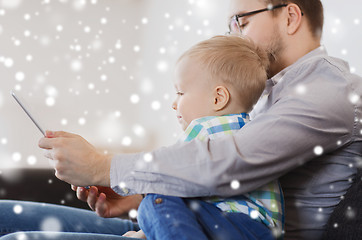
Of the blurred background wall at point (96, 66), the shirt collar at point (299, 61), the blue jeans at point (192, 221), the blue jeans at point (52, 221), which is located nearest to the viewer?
the blue jeans at point (192, 221)

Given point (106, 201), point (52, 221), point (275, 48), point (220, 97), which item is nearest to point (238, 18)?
point (275, 48)

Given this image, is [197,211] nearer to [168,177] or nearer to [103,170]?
[168,177]

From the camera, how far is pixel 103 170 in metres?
0.88

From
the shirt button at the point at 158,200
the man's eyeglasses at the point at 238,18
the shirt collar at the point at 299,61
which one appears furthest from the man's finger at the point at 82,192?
the man's eyeglasses at the point at 238,18

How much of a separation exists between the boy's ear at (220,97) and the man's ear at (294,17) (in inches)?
15.8

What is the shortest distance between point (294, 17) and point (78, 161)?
849mm

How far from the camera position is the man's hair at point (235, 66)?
104 centimetres

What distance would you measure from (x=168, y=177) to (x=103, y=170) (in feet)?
0.49

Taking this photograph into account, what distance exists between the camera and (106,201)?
1.11 m

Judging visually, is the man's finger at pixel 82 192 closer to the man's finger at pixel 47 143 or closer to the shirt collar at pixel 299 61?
the man's finger at pixel 47 143

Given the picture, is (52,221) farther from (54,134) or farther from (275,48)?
(275,48)

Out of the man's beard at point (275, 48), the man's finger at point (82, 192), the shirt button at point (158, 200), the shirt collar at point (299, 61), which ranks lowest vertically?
the man's finger at point (82, 192)

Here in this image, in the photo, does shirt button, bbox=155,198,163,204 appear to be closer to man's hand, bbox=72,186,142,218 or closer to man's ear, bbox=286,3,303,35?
man's hand, bbox=72,186,142,218

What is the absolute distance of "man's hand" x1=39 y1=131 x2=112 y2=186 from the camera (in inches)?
34.0
